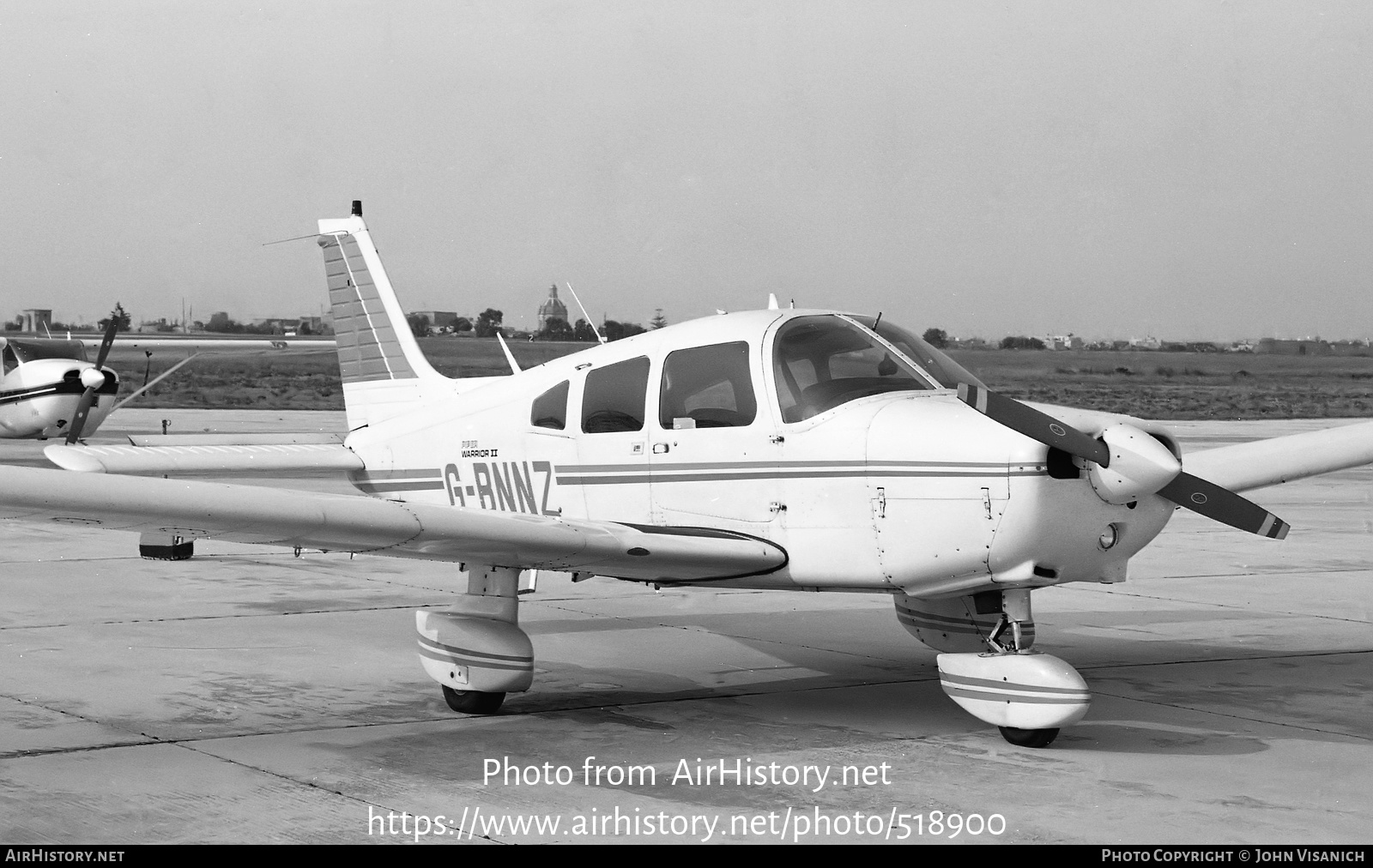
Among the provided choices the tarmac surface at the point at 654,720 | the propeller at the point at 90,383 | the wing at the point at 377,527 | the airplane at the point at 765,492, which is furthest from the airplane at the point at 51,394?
the wing at the point at 377,527

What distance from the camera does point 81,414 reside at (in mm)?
24172

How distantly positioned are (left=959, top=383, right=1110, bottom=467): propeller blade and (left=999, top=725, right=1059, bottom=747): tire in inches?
48.3

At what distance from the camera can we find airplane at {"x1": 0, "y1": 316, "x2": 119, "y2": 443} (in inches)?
1024

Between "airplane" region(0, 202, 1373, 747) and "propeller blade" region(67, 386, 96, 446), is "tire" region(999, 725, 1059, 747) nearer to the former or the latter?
"airplane" region(0, 202, 1373, 747)

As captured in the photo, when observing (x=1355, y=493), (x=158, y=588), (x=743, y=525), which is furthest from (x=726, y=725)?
(x=1355, y=493)

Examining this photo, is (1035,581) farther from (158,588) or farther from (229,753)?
(158,588)

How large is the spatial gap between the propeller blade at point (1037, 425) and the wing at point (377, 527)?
1404 mm

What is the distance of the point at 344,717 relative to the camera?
22.9 feet

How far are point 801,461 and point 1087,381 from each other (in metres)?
82.6

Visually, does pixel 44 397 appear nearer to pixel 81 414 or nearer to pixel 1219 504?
pixel 81 414

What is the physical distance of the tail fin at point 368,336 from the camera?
10.0 meters

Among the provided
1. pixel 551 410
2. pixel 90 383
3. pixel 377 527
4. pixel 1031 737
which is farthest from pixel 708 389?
pixel 90 383

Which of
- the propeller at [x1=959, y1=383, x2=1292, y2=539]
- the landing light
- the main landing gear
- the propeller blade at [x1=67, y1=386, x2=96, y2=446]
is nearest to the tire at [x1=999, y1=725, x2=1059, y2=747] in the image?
the main landing gear
